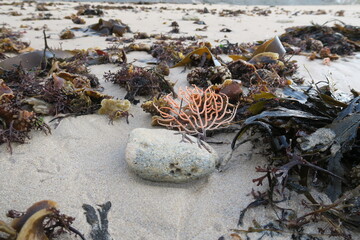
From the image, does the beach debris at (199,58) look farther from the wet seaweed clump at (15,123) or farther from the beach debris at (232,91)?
the wet seaweed clump at (15,123)

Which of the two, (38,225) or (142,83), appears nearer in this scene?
(38,225)

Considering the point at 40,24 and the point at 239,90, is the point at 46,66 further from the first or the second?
the point at 40,24

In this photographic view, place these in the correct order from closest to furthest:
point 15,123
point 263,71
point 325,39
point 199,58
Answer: point 15,123
point 263,71
point 199,58
point 325,39

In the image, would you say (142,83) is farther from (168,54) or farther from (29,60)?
(29,60)

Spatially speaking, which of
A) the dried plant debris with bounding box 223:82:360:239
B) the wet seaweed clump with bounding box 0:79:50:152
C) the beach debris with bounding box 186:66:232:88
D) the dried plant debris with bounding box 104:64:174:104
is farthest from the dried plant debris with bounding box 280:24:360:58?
the wet seaweed clump with bounding box 0:79:50:152

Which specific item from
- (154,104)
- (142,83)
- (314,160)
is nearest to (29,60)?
(142,83)

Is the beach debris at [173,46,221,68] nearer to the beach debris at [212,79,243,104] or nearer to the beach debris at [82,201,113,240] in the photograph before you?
the beach debris at [212,79,243,104]
